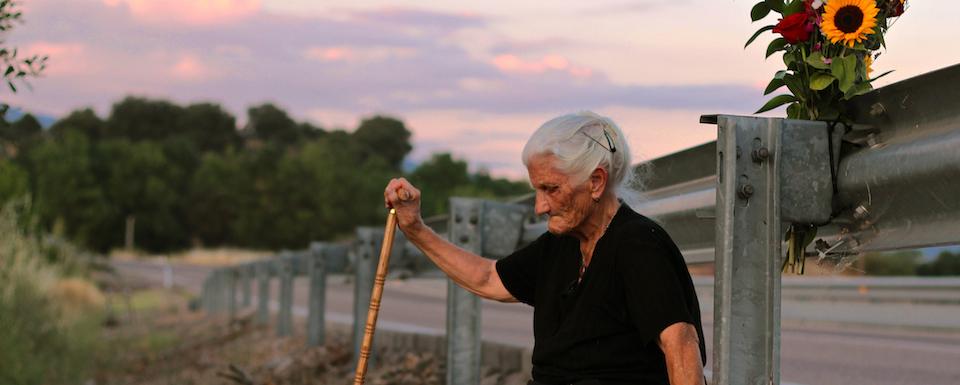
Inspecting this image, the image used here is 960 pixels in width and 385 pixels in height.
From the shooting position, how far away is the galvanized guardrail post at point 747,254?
3570mm

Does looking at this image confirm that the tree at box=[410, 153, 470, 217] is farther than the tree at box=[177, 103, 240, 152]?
No

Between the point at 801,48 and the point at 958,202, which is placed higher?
the point at 801,48

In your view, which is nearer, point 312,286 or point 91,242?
point 312,286

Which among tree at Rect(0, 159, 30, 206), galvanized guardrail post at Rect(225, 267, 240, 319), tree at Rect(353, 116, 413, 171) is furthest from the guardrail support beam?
tree at Rect(353, 116, 413, 171)

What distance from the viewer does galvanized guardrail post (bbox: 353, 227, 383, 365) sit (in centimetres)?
937

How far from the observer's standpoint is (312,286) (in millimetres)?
12398

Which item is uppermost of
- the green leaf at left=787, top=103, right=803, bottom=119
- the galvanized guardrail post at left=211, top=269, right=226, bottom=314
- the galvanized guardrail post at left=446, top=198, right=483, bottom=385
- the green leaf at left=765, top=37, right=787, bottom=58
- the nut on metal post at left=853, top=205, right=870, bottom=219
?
the green leaf at left=765, top=37, right=787, bottom=58

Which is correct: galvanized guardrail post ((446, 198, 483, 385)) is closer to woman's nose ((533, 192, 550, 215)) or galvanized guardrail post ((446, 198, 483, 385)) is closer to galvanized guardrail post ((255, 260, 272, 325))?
woman's nose ((533, 192, 550, 215))

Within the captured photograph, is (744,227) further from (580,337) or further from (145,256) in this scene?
(145,256)

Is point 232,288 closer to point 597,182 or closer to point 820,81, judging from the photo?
point 597,182

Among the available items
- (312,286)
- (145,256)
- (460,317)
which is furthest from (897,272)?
(145,256)

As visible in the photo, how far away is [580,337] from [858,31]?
110 cm

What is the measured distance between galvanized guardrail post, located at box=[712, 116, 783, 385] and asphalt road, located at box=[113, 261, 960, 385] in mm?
3972

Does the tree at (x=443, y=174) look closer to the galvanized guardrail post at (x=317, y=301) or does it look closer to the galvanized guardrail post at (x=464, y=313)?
the galvanized guardrail post at (x=317, y=301)
